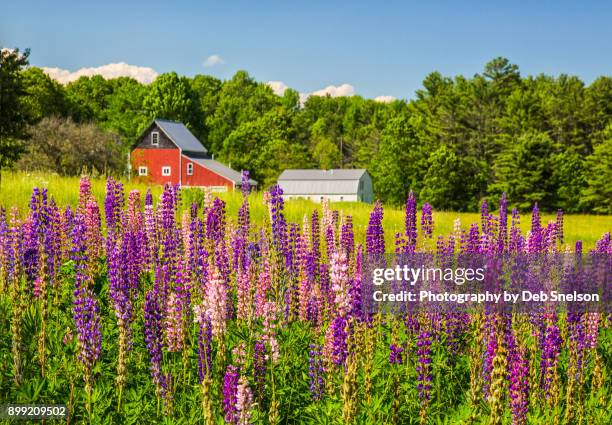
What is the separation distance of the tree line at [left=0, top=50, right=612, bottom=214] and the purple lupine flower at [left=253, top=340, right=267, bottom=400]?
127 ft

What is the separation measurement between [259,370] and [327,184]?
73054 mm

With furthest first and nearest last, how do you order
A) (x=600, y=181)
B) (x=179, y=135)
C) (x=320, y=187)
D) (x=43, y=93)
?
(x=43, y=93) < (x=320, y=187) < (x=179, y=135) < (x=600, y=181)

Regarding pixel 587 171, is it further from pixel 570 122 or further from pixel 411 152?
pixel 411 152

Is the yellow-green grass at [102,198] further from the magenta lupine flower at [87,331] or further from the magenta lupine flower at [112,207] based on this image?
the magenta lupine flower at [87,331]

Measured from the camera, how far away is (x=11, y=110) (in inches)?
1335

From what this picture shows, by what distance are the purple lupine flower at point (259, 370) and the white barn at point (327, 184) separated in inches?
2763

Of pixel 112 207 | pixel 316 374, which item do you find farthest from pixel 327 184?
pixel 316 374

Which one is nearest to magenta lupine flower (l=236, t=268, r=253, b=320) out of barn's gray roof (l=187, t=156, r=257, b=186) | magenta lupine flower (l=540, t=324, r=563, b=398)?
magenta lupine flower (l=540, t=324, r=563, b=398)

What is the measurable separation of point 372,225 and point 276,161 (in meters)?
79.3

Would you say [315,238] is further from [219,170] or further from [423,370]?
[219,170]

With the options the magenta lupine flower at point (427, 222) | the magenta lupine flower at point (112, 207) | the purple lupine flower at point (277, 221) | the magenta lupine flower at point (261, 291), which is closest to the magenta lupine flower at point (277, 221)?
the purple lupine flower at point (277, 221)

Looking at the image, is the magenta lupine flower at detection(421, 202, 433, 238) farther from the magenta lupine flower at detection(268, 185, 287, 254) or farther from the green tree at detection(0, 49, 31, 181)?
the green tree at detection(0, 49, 31, 181)

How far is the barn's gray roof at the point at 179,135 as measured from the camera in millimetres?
72188

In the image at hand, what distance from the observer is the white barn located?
7644cm
